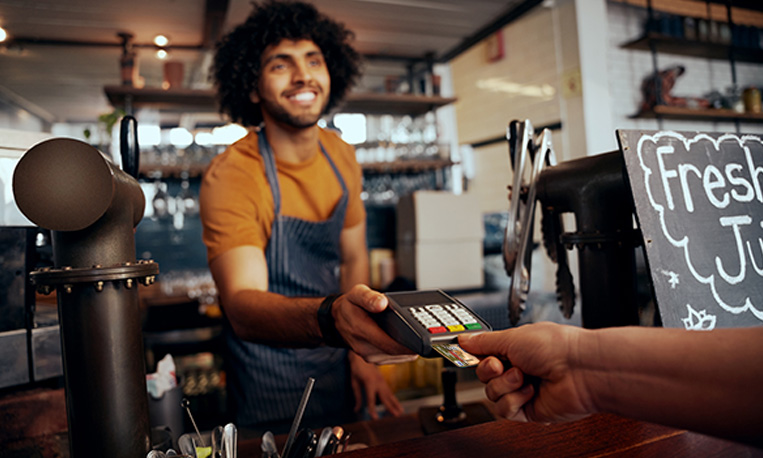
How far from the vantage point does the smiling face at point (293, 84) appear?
5.01ft

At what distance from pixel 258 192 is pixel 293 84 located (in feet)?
1.12

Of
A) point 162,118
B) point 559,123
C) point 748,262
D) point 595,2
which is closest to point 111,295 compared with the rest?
point 748,262

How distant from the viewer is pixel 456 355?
1.90ft

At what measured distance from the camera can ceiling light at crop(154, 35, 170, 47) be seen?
10.1 ft

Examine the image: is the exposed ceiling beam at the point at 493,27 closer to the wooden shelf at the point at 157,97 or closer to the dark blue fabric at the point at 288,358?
the wooden shelf at the point at 157,97

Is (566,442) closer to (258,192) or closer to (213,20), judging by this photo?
(258,192)

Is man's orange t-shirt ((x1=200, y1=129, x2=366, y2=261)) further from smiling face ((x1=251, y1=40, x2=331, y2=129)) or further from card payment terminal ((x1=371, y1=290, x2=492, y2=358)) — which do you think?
card payment terminal ((x1=371, y1=290, x2=492, y2=358))

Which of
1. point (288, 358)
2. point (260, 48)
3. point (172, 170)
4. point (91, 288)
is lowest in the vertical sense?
point (288, 358)

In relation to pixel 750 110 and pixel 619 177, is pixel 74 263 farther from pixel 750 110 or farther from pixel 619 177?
pixel 750 110

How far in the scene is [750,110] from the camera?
395cm

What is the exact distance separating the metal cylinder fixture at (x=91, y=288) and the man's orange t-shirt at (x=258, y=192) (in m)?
0.70

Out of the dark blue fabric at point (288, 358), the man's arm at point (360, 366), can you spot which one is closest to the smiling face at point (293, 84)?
the dark blue fabric at point (288, 358)

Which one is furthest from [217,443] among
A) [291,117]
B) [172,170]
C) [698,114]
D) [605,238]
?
[698,114]

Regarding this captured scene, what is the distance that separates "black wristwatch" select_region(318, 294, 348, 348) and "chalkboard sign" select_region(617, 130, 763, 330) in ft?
1.53
